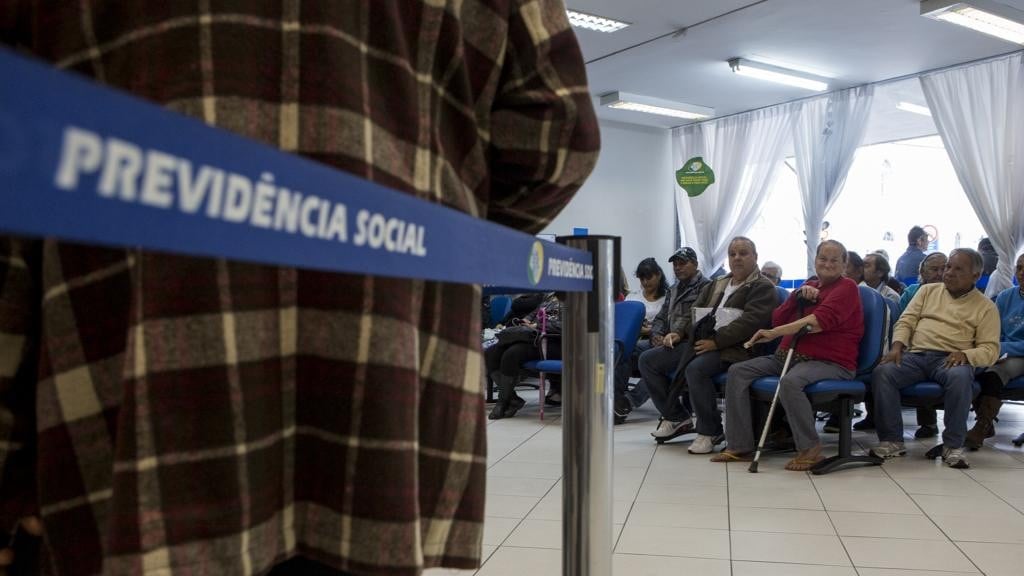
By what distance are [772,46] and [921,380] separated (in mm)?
4150

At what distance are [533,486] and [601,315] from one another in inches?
99.4

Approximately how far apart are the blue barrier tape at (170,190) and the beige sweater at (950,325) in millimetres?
4637

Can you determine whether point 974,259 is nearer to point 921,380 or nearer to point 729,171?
point 921,380

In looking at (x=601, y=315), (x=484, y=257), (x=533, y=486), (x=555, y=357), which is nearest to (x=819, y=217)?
(x=555, y=357)

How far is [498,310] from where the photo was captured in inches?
291

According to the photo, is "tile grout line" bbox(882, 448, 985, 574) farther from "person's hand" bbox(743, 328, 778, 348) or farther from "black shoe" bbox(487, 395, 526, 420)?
"black shoe" bbox(487, 395, 526, 420)

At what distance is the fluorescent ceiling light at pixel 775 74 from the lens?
8.20 metres

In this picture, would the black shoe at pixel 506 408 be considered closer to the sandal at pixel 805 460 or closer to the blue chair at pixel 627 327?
the blue chair at pixel 627 327

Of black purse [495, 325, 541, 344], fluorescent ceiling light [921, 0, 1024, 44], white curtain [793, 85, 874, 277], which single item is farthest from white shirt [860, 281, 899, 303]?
white curtain [793, 85, 874, 277]

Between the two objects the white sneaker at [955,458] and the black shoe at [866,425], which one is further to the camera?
the black shoe at [866,425]

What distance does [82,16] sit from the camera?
65cm

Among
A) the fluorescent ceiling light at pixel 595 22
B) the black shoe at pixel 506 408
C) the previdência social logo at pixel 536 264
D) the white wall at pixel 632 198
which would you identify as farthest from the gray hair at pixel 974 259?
the white wall at pixel 632 198

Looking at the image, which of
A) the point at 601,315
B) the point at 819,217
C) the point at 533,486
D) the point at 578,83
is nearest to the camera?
the point at 578,83

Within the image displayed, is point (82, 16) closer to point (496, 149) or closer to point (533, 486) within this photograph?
point (496, 149)
